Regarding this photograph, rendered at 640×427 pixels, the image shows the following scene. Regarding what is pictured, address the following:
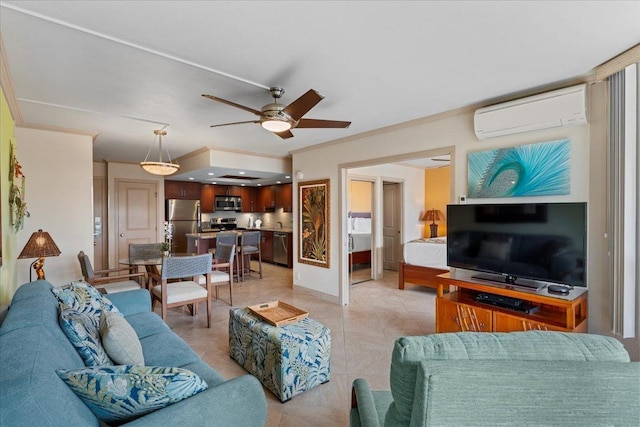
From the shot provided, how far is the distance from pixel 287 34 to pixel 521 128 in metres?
2.19

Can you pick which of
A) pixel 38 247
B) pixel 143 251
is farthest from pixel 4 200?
pixel 143 251

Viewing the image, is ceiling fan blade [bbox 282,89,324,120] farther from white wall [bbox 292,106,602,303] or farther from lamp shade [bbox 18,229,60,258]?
lamp shade [bbox 18,229,60,258]

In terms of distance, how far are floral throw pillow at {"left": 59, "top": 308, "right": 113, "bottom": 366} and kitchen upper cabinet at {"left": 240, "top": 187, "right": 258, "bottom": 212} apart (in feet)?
23.0

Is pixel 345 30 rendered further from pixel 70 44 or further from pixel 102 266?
pixel 102 266

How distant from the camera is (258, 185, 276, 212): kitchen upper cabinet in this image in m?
8.22

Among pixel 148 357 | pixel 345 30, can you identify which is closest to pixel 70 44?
pixel 345 30

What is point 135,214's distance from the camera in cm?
646

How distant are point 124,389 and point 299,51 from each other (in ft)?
6.77

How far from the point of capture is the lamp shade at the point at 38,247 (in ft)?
9.71

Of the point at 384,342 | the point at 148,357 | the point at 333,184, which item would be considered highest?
the point at 333,184

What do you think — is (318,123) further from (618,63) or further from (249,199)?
(249,199)

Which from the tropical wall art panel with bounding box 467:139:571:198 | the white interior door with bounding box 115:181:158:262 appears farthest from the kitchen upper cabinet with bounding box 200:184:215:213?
the tropical wall art panel with bounding box 467:139:571:198

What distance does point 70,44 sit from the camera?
1.93 meters

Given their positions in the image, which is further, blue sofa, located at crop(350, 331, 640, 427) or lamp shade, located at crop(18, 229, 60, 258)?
lamp shade, located at crop(18, 229, 60, 258)
